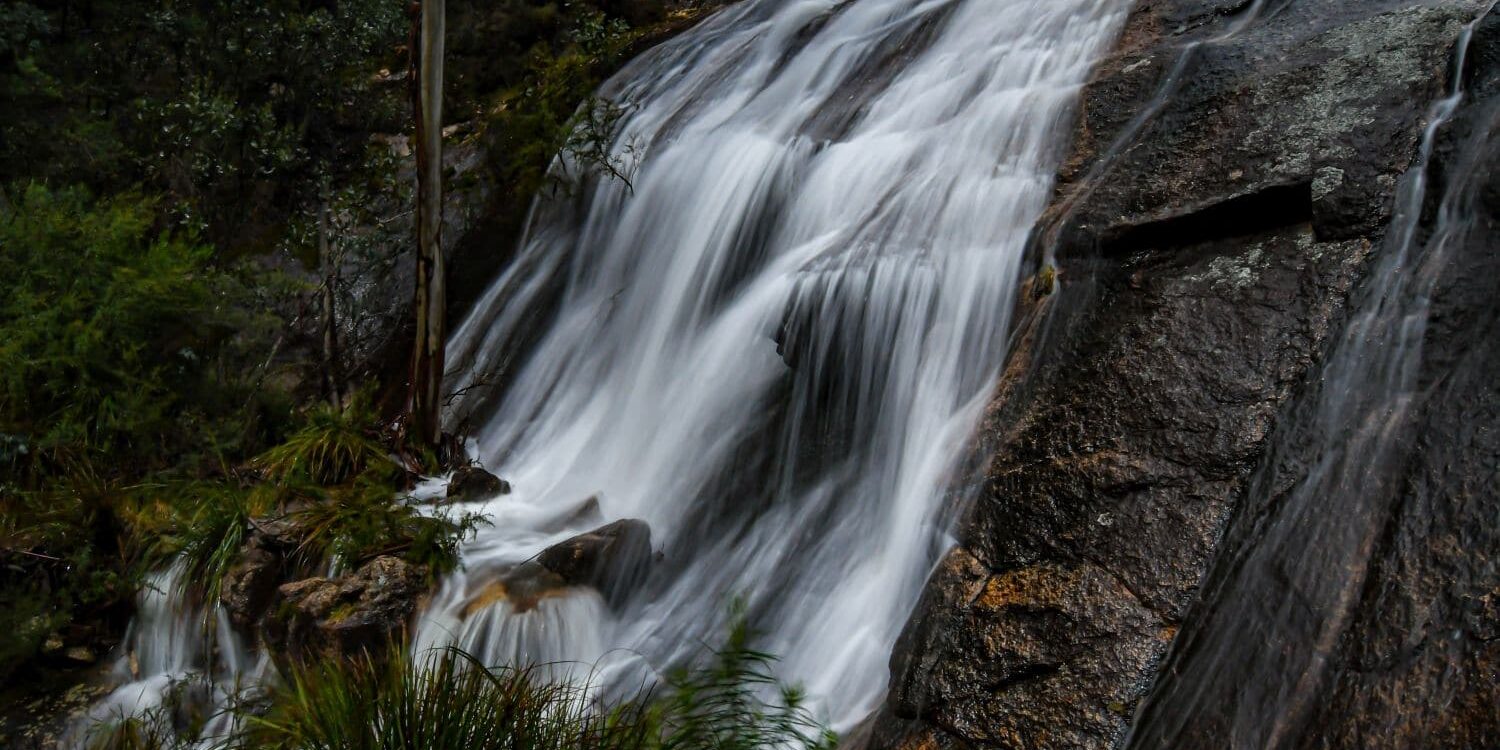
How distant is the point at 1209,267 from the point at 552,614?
11.2 ft

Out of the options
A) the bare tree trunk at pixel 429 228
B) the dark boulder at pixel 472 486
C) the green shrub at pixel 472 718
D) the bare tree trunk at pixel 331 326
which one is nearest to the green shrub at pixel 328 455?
the bare tree trunk at pixel 429 228

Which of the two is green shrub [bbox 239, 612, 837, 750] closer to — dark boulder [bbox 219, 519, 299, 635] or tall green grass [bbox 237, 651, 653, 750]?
tall green grass [bbox 237, 651, 653, 750]

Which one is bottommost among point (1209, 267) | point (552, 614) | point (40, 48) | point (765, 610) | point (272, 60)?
point (765, 610)

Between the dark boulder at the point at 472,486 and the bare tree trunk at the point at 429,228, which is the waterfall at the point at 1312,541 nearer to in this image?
the dark boulder at the point at 472,486

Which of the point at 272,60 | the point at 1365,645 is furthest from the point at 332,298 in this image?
the point at 1365,645

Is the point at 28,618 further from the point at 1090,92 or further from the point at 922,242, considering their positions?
the point at 1090,92

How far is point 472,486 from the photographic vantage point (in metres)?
6.42

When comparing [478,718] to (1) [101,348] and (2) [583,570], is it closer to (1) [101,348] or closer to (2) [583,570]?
(2) [583,570]

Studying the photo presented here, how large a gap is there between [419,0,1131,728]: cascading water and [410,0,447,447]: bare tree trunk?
0.65 meters

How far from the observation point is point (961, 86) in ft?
23.6

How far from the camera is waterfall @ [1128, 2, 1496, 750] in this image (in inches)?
116

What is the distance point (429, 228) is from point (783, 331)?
2.64 m

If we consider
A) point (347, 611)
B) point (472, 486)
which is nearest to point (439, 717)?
point (347, 611)

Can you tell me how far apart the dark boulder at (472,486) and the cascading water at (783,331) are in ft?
0.46
